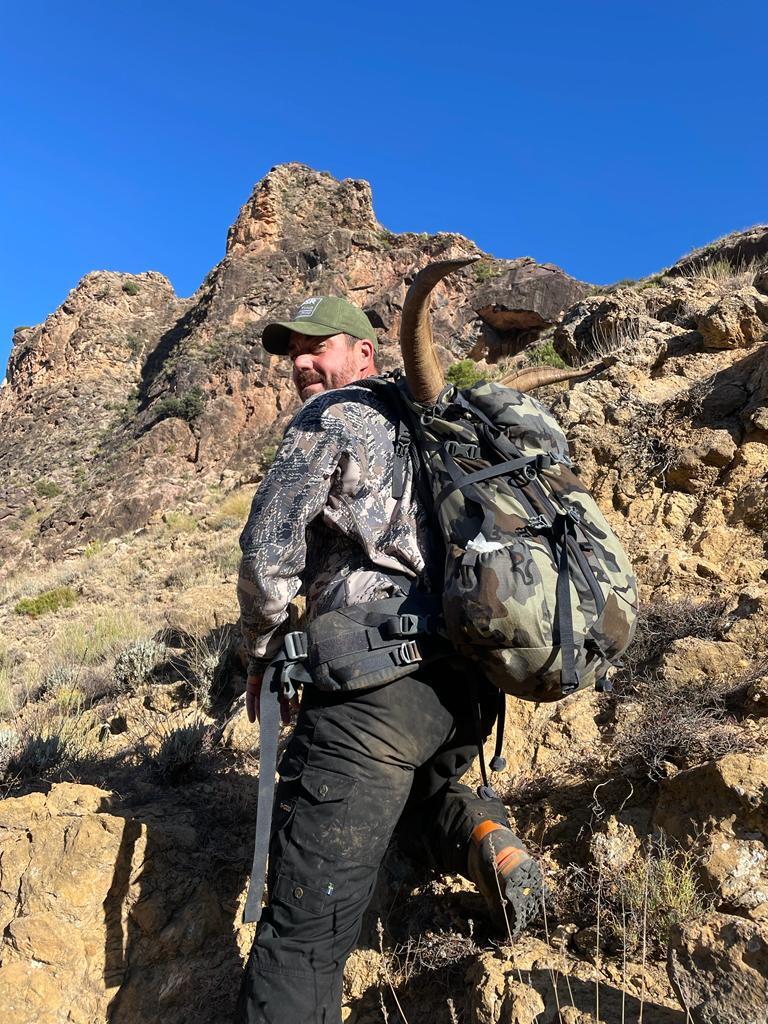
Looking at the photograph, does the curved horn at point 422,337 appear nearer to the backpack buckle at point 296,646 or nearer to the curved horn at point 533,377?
the curved horn at point 533,377


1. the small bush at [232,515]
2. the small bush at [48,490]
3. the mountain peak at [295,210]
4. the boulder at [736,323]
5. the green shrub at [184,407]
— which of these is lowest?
the boulder at [736,323]

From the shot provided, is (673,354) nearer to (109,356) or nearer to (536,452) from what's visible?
(536,452)

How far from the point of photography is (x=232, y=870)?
2680 millimetres

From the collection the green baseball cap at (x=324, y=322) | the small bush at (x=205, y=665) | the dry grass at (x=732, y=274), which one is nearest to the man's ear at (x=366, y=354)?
the green baseball cap at (x=324, y=322)

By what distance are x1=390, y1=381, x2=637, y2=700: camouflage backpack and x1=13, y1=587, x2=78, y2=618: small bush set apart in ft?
34.2

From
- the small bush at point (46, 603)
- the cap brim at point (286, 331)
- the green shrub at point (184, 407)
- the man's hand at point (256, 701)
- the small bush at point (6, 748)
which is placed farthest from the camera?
the green shrub at point (184, 407)

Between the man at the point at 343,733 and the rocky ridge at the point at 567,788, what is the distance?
0.30 meters

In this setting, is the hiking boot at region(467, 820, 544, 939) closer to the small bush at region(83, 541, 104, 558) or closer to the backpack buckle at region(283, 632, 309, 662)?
the backpack buckle at region(283, 632, 309, 662)

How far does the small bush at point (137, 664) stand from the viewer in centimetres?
528

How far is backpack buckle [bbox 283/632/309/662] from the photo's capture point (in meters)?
1.85

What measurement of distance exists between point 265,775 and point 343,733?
11.7 inches

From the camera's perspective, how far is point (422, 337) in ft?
6.12

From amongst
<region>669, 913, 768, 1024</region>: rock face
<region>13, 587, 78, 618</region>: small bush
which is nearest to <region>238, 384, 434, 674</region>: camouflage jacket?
<region>669, 913, 768, 1024</region>: rock face

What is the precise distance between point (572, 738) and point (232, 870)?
4.91ft
